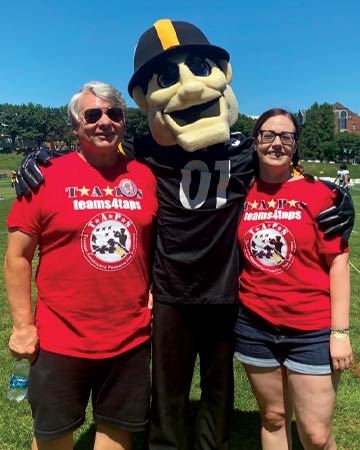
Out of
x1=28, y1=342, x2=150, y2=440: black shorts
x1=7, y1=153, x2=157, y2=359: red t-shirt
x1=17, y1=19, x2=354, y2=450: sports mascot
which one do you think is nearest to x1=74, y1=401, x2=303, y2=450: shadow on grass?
x1=17, y1=19, x2=354, y2=450: sports mascot

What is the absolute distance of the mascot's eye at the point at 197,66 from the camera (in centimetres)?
310

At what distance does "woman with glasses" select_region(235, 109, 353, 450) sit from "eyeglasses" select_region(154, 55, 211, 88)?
1.59 ft

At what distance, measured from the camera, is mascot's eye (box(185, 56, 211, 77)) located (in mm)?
3098

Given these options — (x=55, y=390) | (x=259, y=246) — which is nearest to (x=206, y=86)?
(x=259, y=246)

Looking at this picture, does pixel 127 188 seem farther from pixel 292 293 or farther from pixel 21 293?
pixel 292 293

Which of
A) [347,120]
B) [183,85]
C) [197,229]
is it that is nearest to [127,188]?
[197,229]

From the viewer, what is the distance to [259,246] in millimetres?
2896

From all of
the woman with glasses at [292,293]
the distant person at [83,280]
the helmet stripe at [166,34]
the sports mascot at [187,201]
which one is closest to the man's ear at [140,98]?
the sports mascot at [187,201]

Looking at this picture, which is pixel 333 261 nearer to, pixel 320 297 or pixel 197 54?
pixel 320 297

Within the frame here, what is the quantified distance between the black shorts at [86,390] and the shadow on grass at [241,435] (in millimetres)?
1014

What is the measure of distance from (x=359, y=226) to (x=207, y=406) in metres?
14.7

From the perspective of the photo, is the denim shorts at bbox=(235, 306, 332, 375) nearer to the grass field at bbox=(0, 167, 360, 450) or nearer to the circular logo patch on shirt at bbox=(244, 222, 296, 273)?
the circular logo patch on shirt at bbox=(244, 222, 296, 273)

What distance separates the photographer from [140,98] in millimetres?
3303

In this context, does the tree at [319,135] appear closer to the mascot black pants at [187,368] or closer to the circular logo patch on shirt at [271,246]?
the mascot black pants at [187,368]
